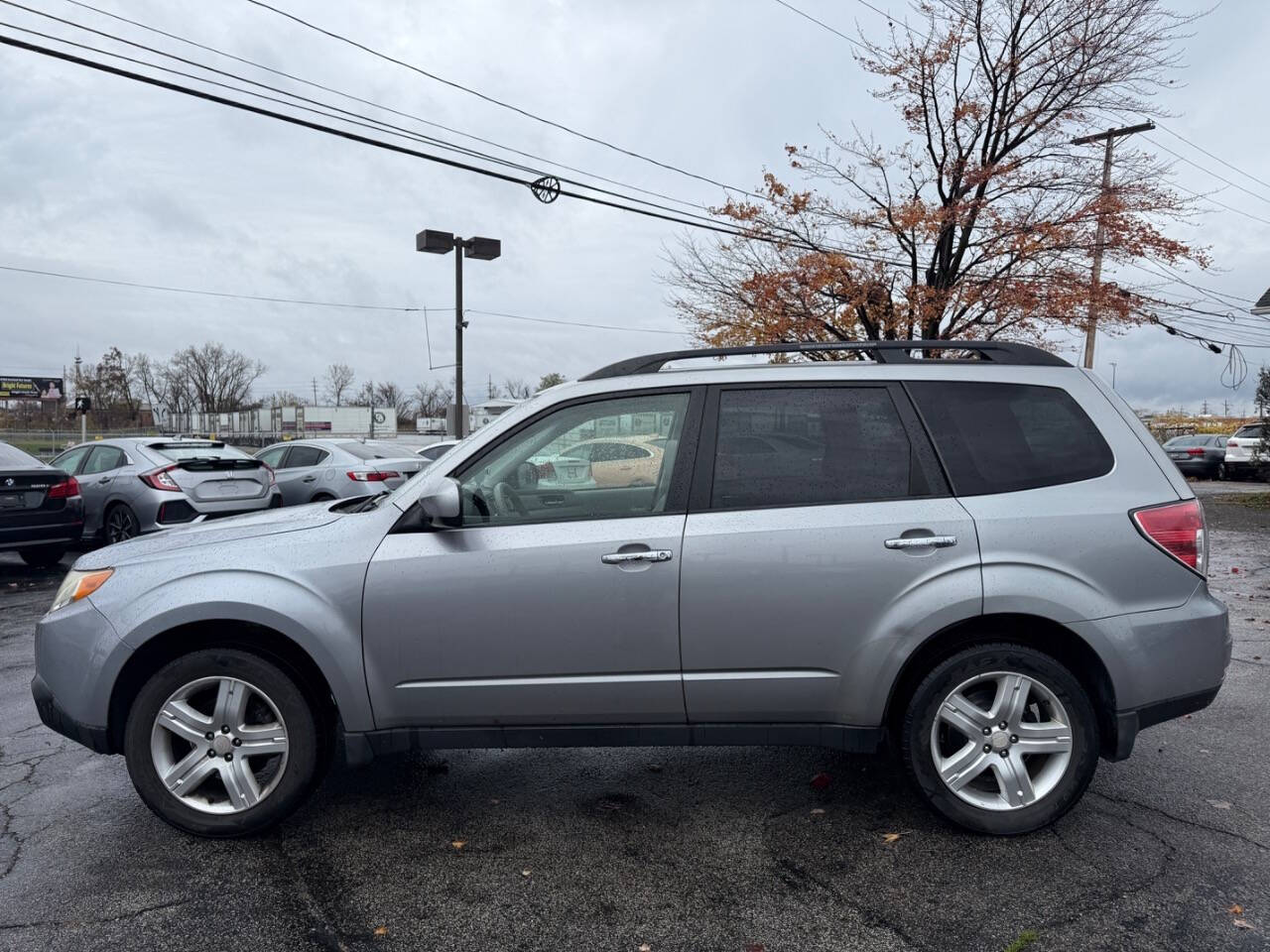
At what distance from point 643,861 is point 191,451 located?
9810 mm

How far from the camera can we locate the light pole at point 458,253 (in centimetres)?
2369

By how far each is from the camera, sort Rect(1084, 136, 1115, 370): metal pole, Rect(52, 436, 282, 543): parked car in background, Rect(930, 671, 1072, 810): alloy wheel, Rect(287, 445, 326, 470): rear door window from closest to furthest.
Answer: Rect(930, 671, 1072, 810): alloy wheel, Rect(52, 436, 282, 543): parked car in background, Rect(287, 445, 326, 470): rear door window, Rect(1084, 136, 1115, 370): metal pole

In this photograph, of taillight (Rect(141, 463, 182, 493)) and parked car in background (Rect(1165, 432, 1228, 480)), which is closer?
taillight (Rect(141, 463, 182, 493))

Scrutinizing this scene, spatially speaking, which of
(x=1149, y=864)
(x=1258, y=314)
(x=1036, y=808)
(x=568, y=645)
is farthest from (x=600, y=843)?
(x=1258, y=314)

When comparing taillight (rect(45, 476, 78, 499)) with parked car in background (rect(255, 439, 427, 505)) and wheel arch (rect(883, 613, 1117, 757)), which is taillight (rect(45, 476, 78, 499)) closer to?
parked car in background (rect(255, 439, 427, 505))

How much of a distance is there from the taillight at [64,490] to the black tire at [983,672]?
967 centimetres

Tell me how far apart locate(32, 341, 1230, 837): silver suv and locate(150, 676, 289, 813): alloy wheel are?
11mm

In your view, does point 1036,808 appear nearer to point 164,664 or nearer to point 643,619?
point 643,619

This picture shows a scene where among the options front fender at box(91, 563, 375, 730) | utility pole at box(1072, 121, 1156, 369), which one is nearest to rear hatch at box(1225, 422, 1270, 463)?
utility pole at box(1072, 121, 1156, 369)

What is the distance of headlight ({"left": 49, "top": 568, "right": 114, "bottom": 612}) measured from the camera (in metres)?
3.63

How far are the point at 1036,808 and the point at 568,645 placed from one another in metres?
1.85

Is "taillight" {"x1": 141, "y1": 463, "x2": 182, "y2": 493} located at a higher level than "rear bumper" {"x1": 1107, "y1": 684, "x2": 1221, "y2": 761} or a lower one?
higher

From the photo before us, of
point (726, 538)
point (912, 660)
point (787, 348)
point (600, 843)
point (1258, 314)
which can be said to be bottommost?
point (600, 843)

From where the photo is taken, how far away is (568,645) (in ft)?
11.3
